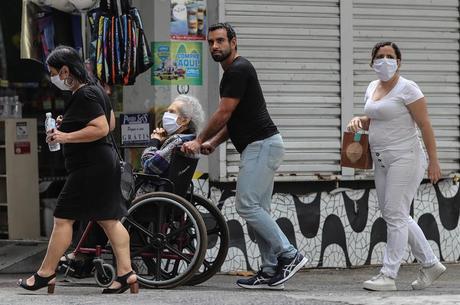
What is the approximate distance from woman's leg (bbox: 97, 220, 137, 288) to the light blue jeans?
0.85m

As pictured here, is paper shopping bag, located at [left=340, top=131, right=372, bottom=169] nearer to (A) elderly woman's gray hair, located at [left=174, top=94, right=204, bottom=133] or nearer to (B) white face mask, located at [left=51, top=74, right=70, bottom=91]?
(A) elderly woman's gray hair, located at [left=174, top=94, right=204, bottom=133]

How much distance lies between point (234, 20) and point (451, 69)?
82.9 inches

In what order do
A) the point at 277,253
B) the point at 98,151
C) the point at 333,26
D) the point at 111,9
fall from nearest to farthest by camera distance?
the point at 98,151 < the point at 277,253 < the point at 111,9 < the point at 333,26

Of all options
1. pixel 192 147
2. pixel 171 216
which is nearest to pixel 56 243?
pixel 171 216

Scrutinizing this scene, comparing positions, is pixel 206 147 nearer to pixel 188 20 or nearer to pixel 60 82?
pixel 60 82

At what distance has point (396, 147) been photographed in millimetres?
6305

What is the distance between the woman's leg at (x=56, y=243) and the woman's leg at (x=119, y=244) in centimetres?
21

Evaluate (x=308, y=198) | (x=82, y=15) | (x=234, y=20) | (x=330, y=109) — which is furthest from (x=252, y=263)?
(x=82, y=15)

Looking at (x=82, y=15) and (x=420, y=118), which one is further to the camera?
(x=82, y=15)

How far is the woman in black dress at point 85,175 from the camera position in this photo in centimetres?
588

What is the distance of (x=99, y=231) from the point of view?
6.57 metres

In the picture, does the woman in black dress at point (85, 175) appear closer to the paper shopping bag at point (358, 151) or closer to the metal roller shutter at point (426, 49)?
the paper shopping bag at point (358, 151)

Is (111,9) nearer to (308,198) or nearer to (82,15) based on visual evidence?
(82,15)

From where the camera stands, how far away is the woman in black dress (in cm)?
588
